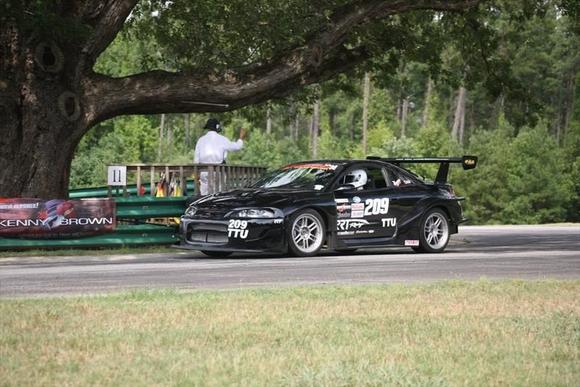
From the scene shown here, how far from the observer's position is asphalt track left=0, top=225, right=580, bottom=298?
34.3ft

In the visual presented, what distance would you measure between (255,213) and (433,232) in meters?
3.36

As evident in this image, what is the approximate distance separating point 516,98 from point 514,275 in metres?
13.3

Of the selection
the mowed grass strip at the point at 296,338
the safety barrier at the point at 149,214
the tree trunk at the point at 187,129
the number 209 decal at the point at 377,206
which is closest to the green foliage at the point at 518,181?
the tree trunk at the point at 187,129

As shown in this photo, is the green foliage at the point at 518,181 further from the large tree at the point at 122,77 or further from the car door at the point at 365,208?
the car door at the point at 365,208

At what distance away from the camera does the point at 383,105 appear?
101 m

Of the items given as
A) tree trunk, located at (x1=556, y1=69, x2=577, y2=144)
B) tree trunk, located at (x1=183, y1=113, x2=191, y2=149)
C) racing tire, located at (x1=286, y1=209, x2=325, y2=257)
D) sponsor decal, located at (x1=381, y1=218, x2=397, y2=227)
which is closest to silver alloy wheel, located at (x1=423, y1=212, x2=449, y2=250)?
sponsor decal, located at (x1=381, y1=218, x2=397, y2=227)

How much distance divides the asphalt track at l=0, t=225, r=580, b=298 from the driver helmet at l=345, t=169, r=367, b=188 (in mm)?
1120

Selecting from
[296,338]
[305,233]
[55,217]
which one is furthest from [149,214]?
[296,338]

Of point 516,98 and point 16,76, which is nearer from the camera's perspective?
point 16,76

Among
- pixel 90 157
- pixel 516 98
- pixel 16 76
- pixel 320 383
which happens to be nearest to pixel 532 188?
pixel 90 157

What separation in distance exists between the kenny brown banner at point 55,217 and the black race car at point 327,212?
2.08 m

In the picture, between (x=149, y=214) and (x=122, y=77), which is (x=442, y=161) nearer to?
(x=149, y=214)

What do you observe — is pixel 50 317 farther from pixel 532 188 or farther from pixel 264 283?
pixel 532 188

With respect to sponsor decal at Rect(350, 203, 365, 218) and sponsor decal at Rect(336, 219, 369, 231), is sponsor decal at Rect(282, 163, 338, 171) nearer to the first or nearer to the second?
sponsor decal at Rect(350, 203, 365, 218)
